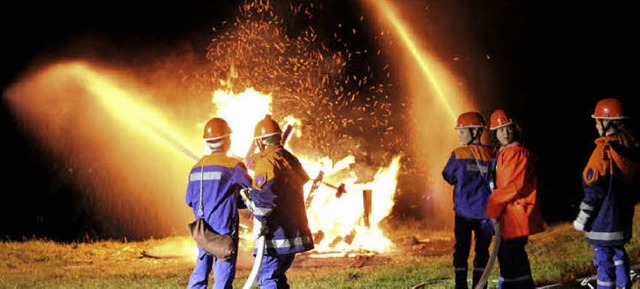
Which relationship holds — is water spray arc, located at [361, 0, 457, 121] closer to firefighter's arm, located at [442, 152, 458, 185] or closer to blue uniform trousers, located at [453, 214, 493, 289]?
firefighter's arm, located at [442, 152, 458, 185]

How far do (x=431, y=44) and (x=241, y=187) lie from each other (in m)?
18.5

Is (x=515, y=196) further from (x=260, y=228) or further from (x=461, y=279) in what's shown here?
(x=260, y=228)

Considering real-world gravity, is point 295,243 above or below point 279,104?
below

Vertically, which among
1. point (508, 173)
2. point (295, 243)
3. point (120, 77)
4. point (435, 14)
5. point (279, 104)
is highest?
point (435, 14)

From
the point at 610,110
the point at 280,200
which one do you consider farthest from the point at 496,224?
the point at 280,200

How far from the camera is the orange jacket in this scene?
7027 mm

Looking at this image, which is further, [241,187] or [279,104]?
[279,104]

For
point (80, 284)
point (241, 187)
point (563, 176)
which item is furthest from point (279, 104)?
point (563, 176)

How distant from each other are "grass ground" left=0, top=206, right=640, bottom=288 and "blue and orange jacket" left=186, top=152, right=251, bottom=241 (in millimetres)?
2396

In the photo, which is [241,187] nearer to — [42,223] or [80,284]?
[80,284]

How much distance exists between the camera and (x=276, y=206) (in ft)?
21.8

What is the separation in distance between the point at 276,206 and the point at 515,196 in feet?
8.68

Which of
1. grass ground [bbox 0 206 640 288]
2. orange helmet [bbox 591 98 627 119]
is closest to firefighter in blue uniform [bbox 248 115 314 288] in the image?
grass ground [bbox 0 206 640 288]

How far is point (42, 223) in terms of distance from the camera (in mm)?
→ 20844
